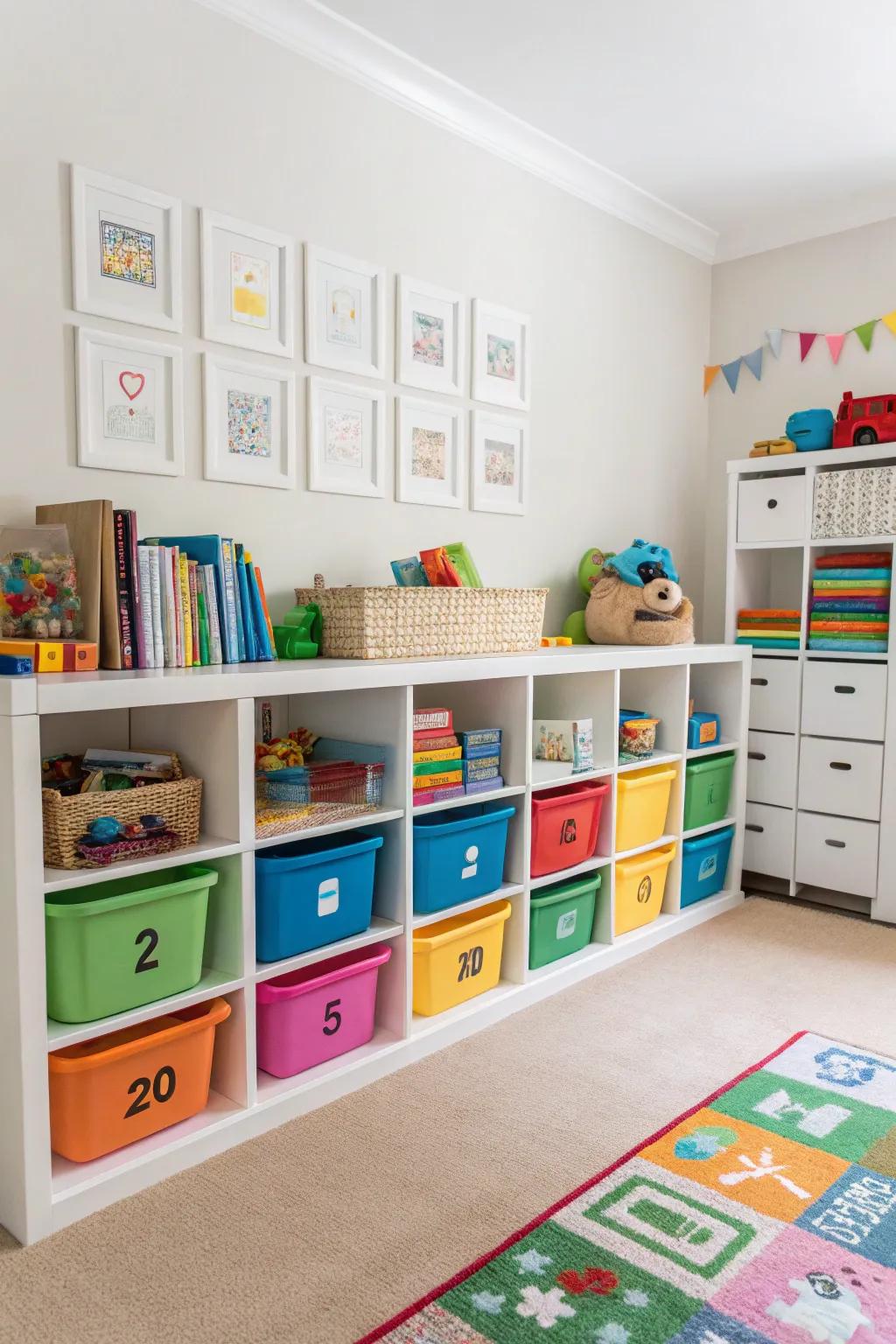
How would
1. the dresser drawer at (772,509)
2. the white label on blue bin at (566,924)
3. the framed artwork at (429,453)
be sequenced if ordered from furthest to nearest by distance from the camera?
the dresser drawer at (772,509) → the framed artwork at (429,453) → the white label on blue bin at (566,924)

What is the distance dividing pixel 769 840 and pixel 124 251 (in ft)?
8.92

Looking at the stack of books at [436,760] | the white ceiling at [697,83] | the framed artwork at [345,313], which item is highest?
the white ceiling at [697,83]

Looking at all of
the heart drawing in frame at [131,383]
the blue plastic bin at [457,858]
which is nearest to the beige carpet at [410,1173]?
the blue plastic bin at [457,858]

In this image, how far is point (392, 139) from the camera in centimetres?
265

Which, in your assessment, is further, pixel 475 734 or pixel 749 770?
pixel 749 770

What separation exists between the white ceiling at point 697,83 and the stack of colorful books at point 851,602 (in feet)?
4.13

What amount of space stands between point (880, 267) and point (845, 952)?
2344mm

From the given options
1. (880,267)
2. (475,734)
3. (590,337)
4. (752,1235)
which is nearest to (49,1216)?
(752,1235)

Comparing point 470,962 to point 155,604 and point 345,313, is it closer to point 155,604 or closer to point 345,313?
point 155,604

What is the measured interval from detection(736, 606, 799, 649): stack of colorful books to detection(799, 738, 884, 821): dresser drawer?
1.14ft

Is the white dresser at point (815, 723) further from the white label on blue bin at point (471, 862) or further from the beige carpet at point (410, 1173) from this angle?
the white label on blue bin at point (471, 862)

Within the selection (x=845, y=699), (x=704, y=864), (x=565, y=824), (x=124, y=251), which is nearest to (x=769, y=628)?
(x=845, y=699)

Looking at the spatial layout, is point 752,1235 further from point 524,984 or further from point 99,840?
point 99,840

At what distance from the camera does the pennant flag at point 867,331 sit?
11.2 feet
